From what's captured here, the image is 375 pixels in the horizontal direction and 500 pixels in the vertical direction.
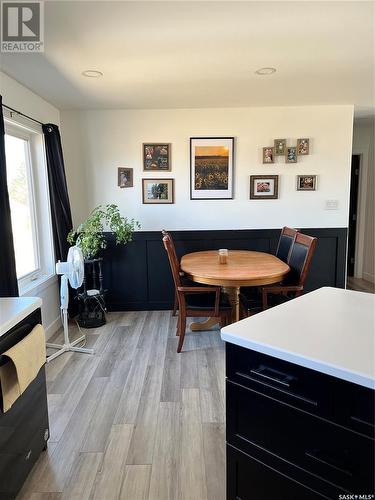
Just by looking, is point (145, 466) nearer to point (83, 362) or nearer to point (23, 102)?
point (83, 362)

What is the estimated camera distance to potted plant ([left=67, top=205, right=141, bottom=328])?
3.42m

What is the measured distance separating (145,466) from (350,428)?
4.03 feet

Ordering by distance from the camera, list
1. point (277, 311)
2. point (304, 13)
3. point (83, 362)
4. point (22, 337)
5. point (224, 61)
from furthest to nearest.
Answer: point (83, 362), point (224, 61), point (304, 13), point (22, 337), point (277, 311)

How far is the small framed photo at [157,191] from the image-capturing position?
3963 mm

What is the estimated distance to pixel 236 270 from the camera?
113 inches

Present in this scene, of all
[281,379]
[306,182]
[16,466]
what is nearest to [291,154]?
[306,182]

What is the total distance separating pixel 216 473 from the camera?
65.5 inches

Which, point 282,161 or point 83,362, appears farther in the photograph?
point 282,161

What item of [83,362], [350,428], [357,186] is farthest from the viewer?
[357,186]

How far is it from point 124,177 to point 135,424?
2744mm

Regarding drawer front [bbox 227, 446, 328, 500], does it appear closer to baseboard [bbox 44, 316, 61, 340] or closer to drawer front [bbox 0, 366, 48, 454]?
drawer front [bbox 0, 366, 48, 454]

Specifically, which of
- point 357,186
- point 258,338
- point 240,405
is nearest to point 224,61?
point 258,338

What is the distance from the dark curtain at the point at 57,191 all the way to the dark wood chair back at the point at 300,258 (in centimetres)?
231

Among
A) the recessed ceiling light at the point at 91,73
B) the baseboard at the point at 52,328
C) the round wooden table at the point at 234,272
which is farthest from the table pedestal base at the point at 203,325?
the recessed ceiling light at the point at 91,73
